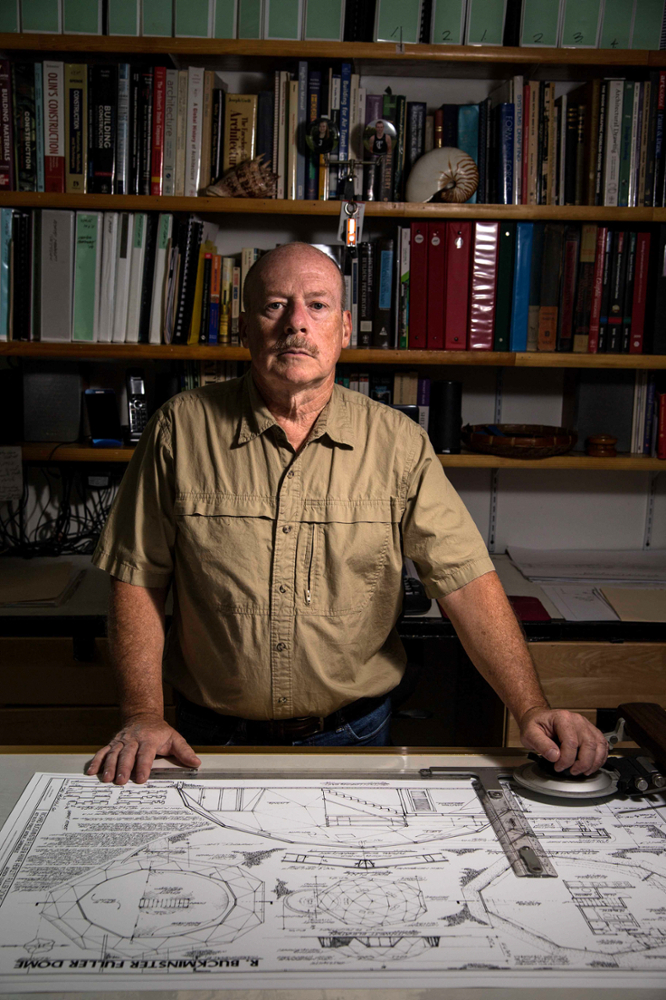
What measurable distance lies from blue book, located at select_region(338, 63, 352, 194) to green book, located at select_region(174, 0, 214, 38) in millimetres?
387

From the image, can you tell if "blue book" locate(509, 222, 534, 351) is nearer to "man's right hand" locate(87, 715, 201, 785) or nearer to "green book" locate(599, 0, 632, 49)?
"green book" locate(599, 0, 632, 49)

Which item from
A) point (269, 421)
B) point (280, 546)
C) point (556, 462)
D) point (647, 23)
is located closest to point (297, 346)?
point (269, 421)

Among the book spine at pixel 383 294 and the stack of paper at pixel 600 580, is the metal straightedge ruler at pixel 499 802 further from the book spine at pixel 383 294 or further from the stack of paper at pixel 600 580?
the book spine at pixel 383 294

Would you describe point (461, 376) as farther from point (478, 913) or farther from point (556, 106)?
point (478, 913)

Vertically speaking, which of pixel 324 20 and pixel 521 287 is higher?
pixel 324 20

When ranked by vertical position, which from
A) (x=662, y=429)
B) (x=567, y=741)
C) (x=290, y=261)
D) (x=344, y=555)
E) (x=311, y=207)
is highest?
(x=311, y=207)

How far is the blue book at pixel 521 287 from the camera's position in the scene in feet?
7.31

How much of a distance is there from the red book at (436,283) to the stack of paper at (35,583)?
1.22 metres

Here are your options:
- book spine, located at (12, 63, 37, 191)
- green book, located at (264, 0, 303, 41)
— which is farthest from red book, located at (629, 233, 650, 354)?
book spine, located at (12, 63, 37, 191)

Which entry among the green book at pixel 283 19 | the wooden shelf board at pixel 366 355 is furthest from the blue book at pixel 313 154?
the wooden shelf board at pixel 366 355

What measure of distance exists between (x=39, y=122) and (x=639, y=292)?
1734 mm

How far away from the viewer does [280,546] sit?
4.39ft

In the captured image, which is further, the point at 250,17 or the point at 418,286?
the point at 418,286

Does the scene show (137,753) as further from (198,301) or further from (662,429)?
(662,429)
